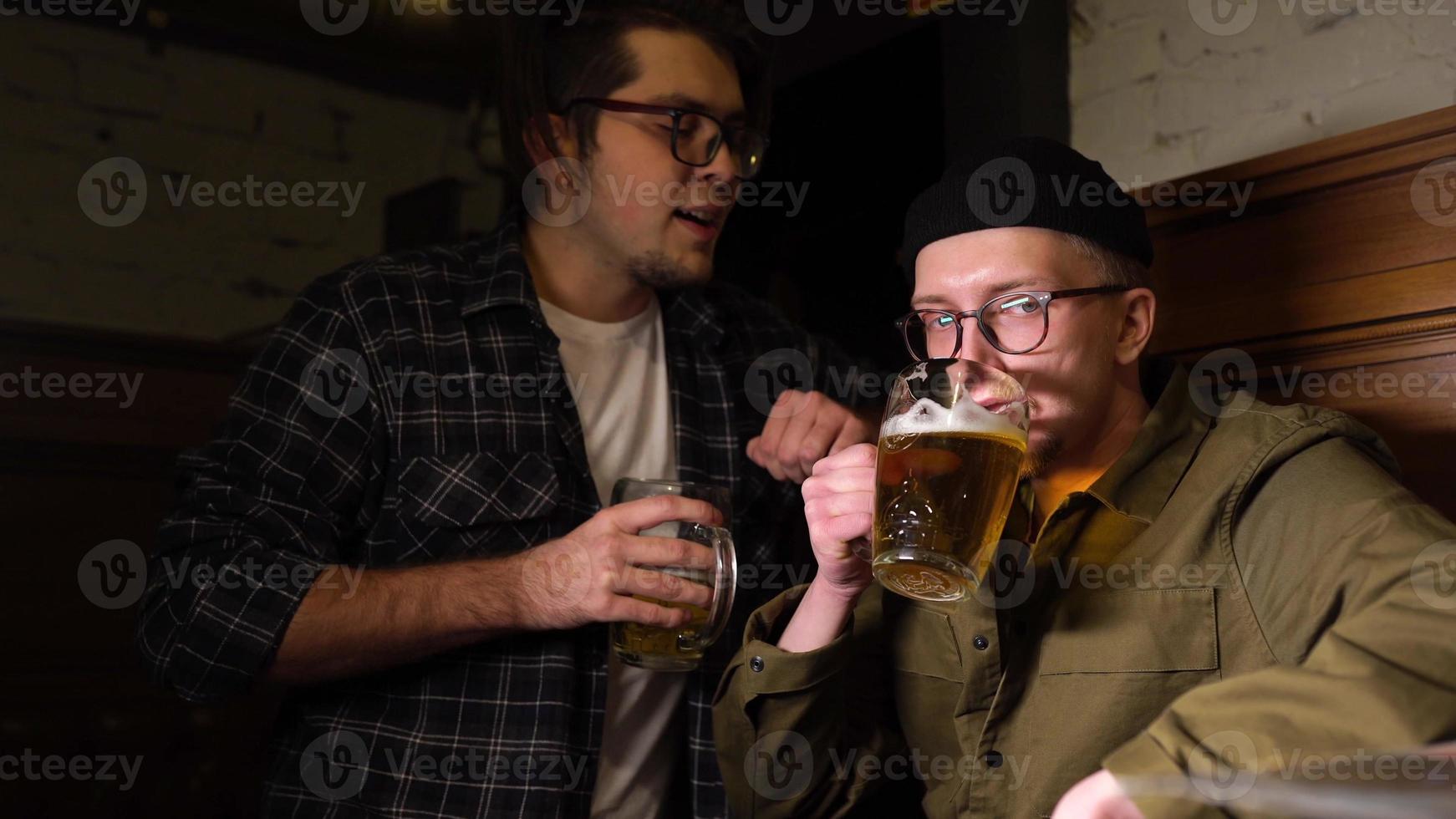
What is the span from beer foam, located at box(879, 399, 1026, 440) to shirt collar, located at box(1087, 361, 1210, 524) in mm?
277

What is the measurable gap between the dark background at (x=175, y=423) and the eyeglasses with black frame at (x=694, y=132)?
28.3 inches

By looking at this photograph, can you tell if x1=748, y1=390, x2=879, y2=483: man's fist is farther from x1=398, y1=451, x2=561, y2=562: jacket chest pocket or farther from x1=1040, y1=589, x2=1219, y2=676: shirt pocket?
x1=1040, y1=589, x2=1219, y2=676: shirt pocket

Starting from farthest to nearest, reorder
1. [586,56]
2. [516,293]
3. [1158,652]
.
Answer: [586,56] → [516,293] → [1158,652]

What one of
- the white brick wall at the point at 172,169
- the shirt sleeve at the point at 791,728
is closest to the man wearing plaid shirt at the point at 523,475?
the shirt sleeve at the point at 791,728

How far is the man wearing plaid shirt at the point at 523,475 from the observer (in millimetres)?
1595

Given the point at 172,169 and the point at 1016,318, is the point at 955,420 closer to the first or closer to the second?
the point at 1016,318

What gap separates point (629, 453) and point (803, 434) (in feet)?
1.34

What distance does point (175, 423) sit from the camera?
8.59 ft

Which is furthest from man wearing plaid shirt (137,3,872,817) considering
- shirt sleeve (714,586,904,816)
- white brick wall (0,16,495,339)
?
white brick wall (0,16,495,339)

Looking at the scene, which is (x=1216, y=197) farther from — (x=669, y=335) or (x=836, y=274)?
(x=836, y=274)

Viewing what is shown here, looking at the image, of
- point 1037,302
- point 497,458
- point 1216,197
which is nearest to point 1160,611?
point 1037,302

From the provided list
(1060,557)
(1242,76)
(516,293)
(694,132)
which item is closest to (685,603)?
(1060,557)

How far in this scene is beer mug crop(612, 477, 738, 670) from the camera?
146cm

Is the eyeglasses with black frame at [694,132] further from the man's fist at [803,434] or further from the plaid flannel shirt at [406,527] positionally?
the man's fist at [803,434]
